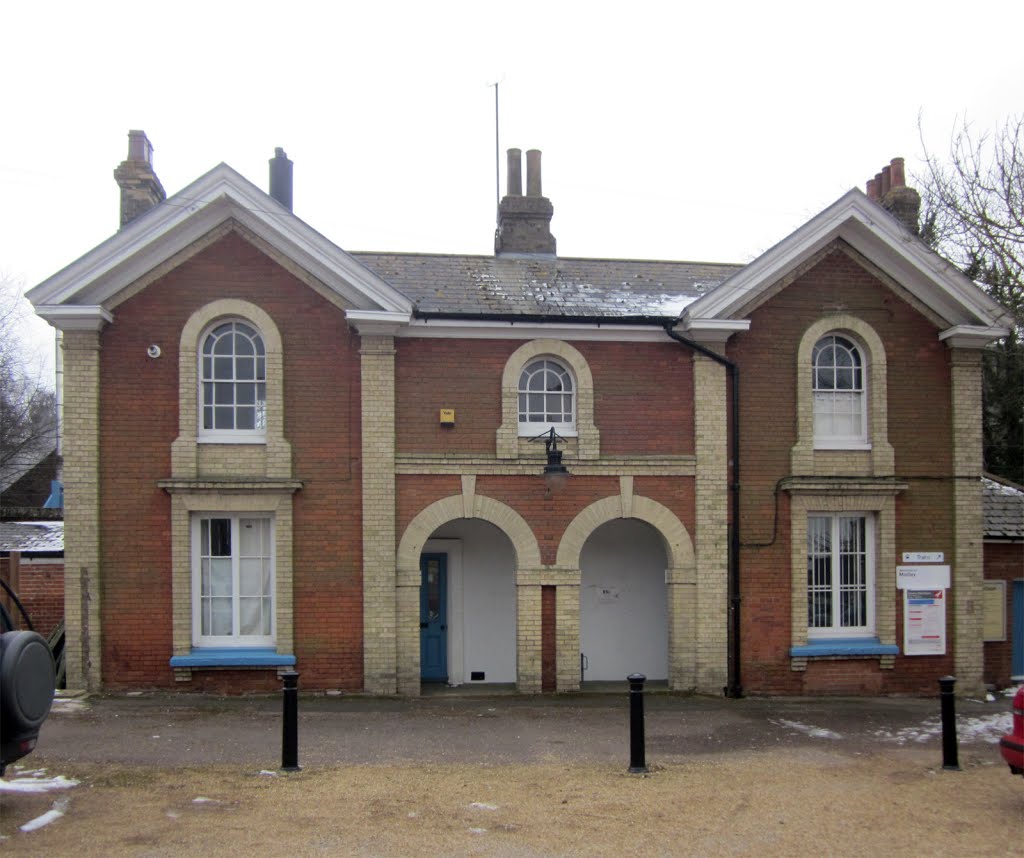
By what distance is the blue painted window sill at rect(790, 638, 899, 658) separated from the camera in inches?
559

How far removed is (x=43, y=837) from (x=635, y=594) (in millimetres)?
10115

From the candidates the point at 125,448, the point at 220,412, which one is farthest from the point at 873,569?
the point at 125,448

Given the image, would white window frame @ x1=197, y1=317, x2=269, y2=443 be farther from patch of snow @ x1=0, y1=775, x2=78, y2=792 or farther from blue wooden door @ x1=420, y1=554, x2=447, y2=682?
patch of snow @ x1=0, y1=775, x2=78, y2=792

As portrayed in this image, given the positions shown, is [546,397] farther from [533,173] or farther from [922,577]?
[922,577]

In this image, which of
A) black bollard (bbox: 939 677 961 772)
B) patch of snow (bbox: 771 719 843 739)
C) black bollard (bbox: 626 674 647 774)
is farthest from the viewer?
patch of snow (bbox: 771 719 843 739)

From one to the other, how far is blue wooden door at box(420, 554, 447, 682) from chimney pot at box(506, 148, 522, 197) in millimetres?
6386

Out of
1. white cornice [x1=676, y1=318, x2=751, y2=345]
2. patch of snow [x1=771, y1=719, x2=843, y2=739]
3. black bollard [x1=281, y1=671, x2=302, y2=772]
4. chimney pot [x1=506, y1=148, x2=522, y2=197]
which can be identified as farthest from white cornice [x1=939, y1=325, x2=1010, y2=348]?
black bollard [x1=281, y1=671, x2=302, y2=772]

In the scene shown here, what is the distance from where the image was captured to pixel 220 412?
44.7ft

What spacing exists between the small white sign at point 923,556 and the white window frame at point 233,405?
9.42 m

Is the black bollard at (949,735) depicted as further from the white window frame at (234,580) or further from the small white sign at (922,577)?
the white window frame at (234,580)

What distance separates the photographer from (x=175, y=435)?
524 inches

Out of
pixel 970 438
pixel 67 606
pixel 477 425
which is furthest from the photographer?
pixel 970 438

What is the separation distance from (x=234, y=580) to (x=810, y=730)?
7709mm

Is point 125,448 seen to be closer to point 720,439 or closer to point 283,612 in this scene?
point 283,612
